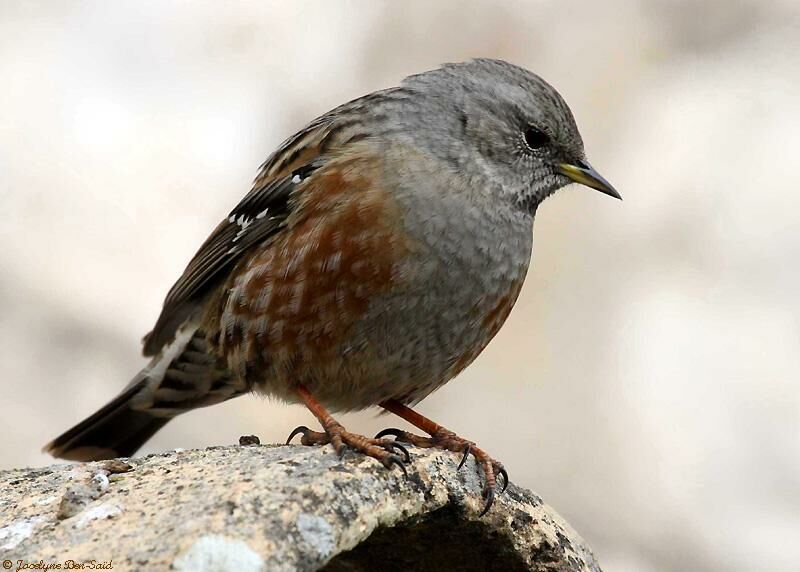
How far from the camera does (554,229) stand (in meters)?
5.36

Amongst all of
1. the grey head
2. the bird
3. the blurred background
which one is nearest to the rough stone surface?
the bird

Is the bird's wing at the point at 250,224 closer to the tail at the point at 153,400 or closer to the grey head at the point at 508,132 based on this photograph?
the tail at the point at 153,400

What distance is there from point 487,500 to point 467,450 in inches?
14.3

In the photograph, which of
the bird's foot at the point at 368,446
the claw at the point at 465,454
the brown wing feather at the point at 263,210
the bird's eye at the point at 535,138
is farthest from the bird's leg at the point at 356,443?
the bird's eye at the point at 535,138

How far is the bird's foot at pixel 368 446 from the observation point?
267 centimetres

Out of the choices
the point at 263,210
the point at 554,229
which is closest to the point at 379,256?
the point at 263,210

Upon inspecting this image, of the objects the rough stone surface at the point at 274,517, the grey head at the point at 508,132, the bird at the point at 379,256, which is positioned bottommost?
the rough stone surface at the point at 274,517

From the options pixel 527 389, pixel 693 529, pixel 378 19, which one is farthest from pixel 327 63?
pixel 693 529

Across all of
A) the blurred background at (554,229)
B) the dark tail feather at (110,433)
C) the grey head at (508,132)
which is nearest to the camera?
the grey head at (508,132)

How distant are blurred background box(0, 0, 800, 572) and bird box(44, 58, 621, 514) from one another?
0.83 m

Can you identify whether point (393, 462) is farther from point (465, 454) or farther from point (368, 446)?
point (465, 454)

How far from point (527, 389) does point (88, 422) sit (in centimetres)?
172

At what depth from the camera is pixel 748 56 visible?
562cm

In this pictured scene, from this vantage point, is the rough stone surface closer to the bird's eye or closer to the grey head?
the grey head
